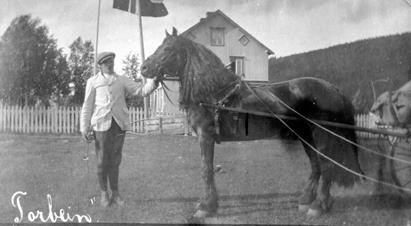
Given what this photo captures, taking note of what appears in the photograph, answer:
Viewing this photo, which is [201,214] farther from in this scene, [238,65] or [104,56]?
[104,56]

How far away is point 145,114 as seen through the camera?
10.7ft

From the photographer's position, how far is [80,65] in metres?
3.36

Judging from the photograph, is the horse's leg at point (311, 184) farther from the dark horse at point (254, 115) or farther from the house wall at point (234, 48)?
the house wall at point (234, 48)

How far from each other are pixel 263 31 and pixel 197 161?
1430mm

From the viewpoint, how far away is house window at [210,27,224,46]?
3139mm

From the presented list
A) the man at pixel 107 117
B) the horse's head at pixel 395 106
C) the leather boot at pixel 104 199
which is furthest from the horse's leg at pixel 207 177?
the horse's head at pixel 395 106

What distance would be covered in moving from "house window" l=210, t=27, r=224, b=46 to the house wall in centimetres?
4

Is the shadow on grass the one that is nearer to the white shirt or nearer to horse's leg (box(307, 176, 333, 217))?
horse's leg (box(307, 176, 333, 217))

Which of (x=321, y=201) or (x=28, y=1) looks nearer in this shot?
(x=321, y=201)

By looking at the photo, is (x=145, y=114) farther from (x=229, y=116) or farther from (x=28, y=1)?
(x=28, y=1)

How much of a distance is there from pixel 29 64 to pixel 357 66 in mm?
3280

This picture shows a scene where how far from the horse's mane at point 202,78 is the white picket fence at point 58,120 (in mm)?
269

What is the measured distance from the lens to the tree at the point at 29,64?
3.30m

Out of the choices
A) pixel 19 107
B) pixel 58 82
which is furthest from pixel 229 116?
pixel 19 107
